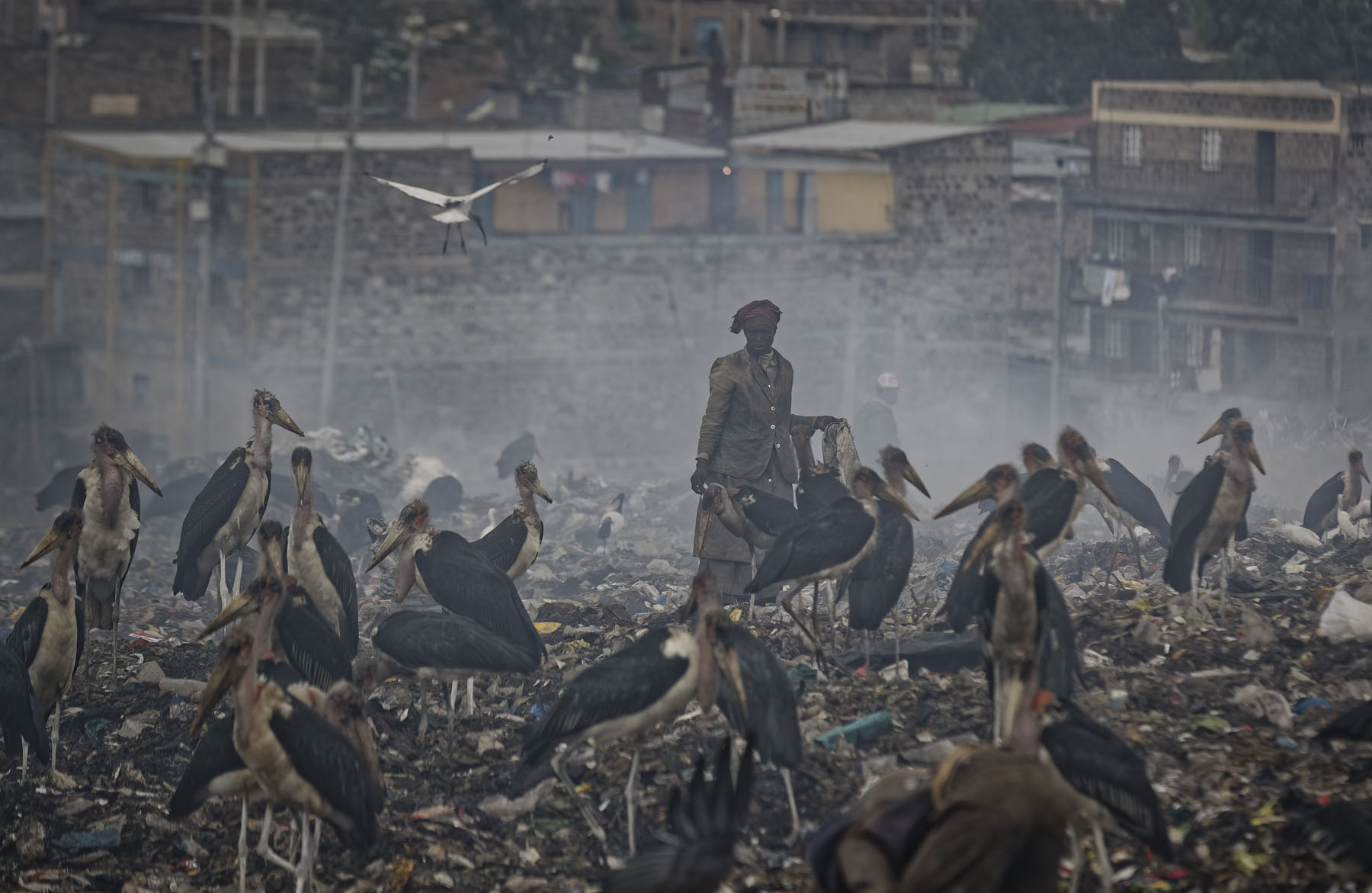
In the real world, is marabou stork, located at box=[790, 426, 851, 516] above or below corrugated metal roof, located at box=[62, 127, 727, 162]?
below

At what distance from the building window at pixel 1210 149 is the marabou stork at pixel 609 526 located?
684 inches

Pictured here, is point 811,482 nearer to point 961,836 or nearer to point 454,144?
point 961,836

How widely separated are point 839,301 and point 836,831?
2346 cm

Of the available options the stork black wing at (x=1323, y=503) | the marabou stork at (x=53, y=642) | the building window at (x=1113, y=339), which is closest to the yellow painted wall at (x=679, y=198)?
the building window at (x=1113, y=339)

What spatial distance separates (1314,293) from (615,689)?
2548 centimetres

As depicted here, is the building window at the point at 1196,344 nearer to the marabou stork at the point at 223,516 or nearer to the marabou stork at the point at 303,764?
the marabou stork at the point at 223,516

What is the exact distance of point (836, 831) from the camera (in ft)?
20.1


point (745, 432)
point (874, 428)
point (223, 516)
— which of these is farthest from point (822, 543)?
point (874, 428)

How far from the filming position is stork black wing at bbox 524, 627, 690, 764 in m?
7.68

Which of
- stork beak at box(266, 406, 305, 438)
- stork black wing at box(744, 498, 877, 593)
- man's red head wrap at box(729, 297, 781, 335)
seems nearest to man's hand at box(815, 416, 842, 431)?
man's red head wrap at box(729, 297, 781, 335)

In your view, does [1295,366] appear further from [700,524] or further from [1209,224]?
[700,524]

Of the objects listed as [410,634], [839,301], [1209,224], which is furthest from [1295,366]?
[410,634]

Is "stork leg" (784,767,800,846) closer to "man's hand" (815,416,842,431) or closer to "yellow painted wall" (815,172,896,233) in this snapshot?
"man's hand" (815,416,842,431)

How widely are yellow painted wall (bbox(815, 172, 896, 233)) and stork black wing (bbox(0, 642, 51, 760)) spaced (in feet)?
72.6
